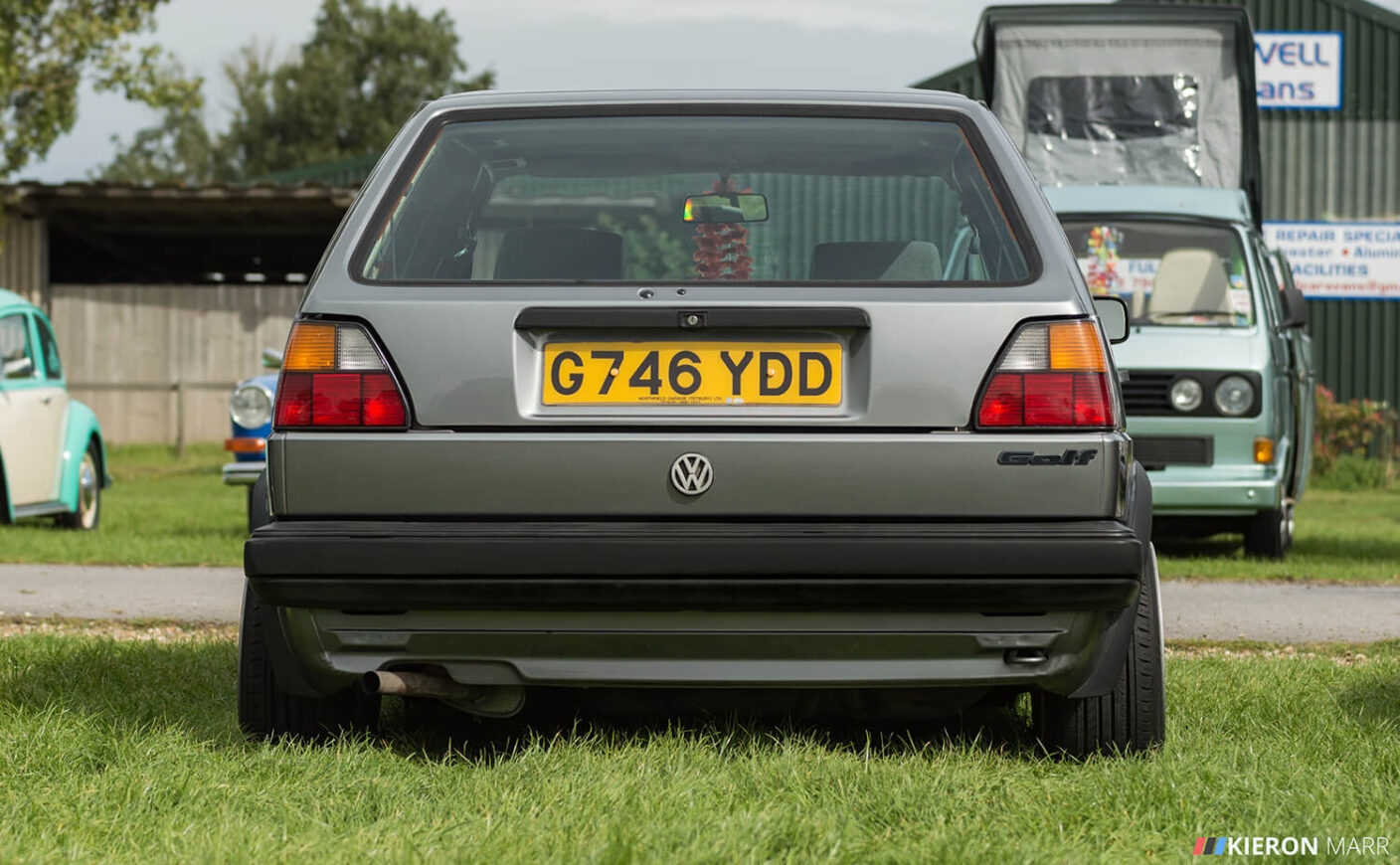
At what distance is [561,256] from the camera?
136 inches

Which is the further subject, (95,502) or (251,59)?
(251,59)

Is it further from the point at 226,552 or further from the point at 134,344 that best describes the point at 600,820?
the point at 134,344

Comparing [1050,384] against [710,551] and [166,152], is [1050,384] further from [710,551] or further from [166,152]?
[166,152]

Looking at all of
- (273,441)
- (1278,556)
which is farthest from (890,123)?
(1278,556)

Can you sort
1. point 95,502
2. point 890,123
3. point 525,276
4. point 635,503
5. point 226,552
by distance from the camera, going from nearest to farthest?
point 635,503, point 525,276, point 890,123, point 226,552, point 95,502

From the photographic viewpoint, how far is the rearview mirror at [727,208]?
11.8 feet

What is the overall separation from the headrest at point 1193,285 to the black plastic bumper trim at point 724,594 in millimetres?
6195

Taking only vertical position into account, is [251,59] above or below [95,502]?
above

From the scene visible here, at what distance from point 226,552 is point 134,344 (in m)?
12.6

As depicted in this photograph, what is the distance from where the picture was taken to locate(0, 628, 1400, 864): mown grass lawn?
2.82 metres

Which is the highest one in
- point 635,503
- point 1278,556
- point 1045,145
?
point 1045,145

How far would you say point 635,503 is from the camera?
3152mm

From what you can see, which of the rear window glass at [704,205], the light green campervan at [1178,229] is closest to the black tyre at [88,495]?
the light green campervan at [1178,229]

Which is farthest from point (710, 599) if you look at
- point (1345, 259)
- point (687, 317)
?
point (1345, 259)
